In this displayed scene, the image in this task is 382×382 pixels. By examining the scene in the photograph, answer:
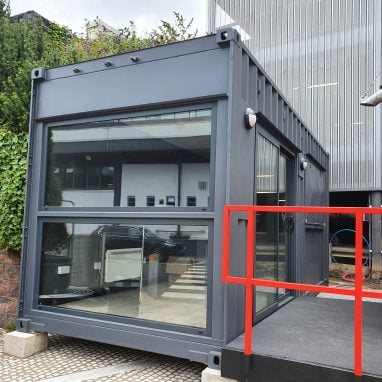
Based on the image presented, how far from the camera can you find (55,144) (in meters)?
4.52

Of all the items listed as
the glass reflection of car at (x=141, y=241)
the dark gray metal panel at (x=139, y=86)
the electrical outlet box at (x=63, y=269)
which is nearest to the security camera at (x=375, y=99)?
the dark gray metal panel at (x=139, y=86)

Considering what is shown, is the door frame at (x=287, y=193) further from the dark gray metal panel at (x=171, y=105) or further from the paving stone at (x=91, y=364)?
the paving stone at (x=91, y=364)

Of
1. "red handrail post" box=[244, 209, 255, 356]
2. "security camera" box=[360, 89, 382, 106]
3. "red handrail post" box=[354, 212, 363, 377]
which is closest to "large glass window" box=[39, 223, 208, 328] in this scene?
"red handrail post" box=[244, 209, 255, 356]

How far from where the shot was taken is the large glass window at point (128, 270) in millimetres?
3639

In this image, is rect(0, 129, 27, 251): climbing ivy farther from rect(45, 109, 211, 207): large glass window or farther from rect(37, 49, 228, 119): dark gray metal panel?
rect(37, 49, 228, 119): dark gray metal panel

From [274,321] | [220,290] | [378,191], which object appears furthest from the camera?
[378,191]

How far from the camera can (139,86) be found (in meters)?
3.95

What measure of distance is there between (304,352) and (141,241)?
5.67ft

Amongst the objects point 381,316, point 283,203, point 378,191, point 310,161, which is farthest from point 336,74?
point 381,316

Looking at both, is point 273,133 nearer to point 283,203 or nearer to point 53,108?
point 283,203

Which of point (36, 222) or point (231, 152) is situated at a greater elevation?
point (231, 152)

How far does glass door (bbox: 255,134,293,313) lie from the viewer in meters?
4.31

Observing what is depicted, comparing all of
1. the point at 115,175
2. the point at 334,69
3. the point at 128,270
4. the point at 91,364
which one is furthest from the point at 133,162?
the point at 334,69

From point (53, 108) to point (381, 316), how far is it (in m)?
4.22
